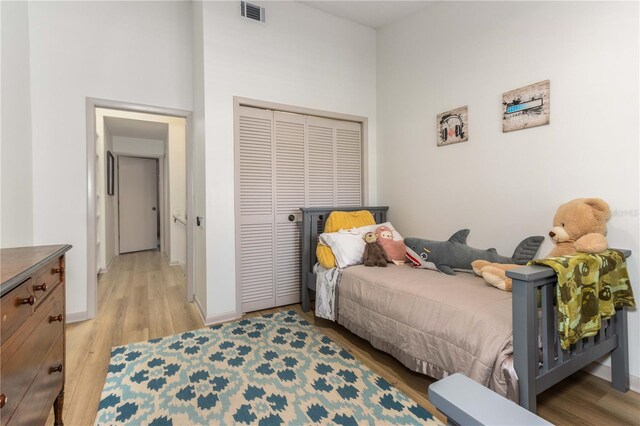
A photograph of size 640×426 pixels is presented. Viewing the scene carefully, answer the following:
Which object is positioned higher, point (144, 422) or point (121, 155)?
point (121, 155)

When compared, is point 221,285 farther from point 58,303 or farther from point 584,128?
point 584,128

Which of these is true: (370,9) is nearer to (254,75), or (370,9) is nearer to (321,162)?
(254,75)

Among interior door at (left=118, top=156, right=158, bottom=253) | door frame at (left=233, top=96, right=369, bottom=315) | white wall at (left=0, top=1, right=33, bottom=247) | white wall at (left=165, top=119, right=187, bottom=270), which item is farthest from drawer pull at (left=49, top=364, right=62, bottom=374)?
interior door at (left=118, top=156, right=158, bottom=253)

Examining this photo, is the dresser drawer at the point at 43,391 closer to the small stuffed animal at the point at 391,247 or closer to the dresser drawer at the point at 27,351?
the dresser drawer at the point at 27,351

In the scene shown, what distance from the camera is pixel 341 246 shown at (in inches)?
95.3

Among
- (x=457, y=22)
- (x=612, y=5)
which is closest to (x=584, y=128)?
(x=612, y=5)

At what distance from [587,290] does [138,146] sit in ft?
22.2

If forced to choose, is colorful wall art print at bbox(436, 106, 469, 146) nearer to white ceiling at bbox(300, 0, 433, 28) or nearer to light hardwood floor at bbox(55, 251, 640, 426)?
white ceiling at bbox(300, 0, 433, 28)

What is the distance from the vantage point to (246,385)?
5.63 feet

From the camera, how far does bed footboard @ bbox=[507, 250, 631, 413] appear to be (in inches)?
46.4

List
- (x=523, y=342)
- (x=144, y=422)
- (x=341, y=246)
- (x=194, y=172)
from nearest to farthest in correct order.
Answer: (x=523, y=342), (x=144, y=422), (x=341, y=246), (x=194, y=172)

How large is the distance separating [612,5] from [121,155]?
6795mm

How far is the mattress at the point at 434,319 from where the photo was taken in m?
1.30

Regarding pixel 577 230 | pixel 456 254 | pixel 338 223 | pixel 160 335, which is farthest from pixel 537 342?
pixel 160 335
